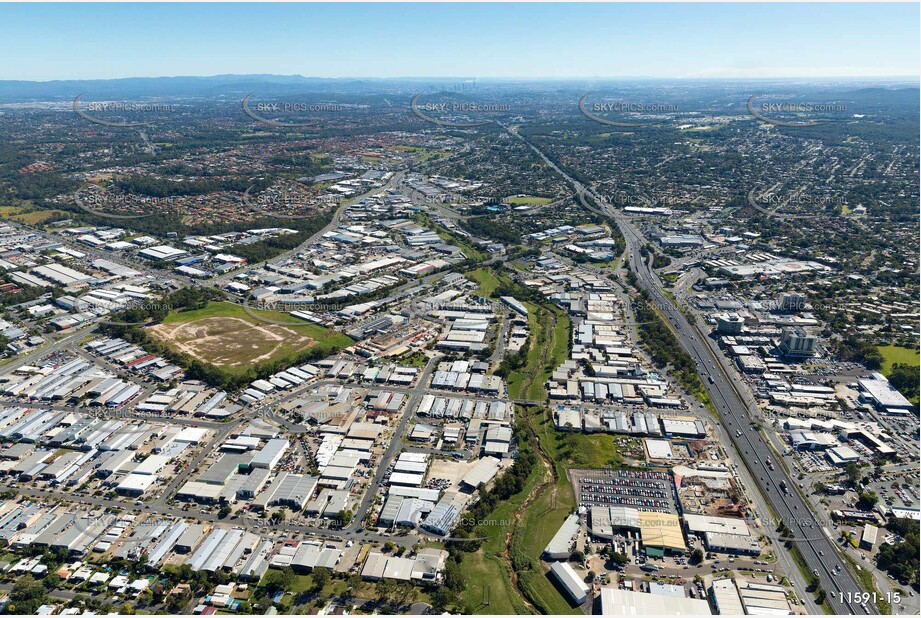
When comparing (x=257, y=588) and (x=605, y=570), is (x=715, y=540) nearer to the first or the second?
(x=605, y=570)

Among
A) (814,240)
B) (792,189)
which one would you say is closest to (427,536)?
(814,240)

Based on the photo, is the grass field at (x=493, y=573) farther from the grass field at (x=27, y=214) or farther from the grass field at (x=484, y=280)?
the grass field at (x=27, y=214)

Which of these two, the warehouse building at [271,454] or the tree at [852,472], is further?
the warehouse building at [271,454]

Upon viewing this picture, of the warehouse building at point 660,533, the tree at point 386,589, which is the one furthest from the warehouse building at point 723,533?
the tree at point 386,589

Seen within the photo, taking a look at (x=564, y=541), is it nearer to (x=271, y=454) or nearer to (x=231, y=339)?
(x=271, y=454)

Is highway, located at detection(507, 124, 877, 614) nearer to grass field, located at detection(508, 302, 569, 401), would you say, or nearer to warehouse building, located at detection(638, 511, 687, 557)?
warehouse building, located at detection(638, 511, 687, 557)

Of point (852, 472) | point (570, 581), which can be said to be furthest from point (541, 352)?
point (570, 581)

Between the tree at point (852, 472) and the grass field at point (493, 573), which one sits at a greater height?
the tree at point (852, 472)
